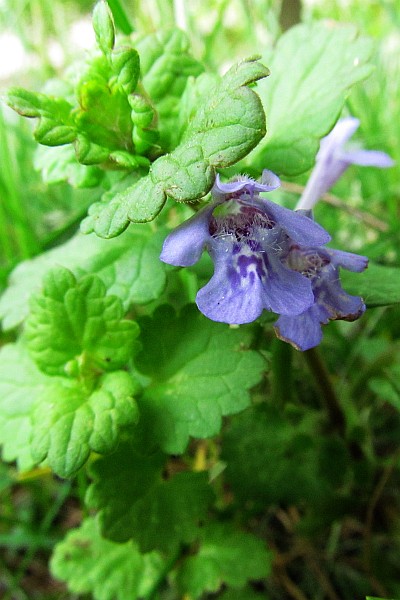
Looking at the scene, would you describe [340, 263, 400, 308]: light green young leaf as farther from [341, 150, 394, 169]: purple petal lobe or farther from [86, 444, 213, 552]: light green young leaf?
[86, 444, 213, 552]: light green young leaf

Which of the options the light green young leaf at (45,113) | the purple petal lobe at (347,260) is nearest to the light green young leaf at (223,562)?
the purple petal lobe at (347,260)

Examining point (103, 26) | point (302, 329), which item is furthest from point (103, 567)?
point (103, 26)

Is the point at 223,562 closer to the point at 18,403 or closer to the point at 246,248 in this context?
the point at 18,403

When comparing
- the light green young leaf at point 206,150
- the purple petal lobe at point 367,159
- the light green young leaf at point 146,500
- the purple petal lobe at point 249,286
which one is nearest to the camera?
the light green young leaf at point 206,150

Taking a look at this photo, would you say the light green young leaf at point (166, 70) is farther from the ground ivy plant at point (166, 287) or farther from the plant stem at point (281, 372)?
the plant stem at point (281, 372)

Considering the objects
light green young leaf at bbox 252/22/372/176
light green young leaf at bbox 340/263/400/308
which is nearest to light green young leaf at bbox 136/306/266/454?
light green young leaf at bbox 340/263/400/308

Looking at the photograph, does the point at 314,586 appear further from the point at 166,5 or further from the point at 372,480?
the point at 166,5

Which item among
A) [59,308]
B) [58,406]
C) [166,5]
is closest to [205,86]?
[59,308]
